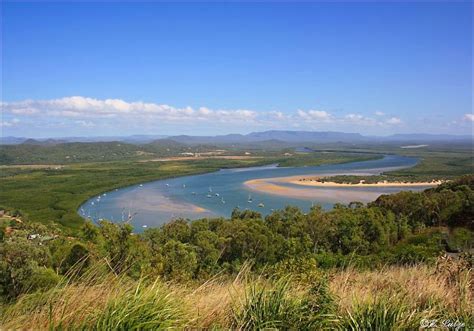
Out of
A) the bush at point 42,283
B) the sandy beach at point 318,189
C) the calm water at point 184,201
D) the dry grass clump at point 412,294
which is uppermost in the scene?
the dry grass clump at point 412,294

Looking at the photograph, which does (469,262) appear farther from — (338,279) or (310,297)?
(310,297)

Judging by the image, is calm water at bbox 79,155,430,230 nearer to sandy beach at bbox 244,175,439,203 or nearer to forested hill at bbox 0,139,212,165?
sandy beach at bbox 244,175,439,203

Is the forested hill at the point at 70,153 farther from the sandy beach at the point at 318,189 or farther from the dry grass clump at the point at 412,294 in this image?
the dry grass clump at the point at 412,294

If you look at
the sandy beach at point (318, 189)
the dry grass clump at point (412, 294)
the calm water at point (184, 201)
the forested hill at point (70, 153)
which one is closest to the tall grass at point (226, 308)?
the dry grass clump at point (412, 294)

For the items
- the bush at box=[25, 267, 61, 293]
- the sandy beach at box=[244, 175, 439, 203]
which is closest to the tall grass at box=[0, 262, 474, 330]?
the bush at box=[25, 267, 61, 293]

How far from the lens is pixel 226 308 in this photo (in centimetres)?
341

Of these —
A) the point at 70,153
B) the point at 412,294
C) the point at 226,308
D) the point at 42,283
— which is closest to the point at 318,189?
the point at 42,283

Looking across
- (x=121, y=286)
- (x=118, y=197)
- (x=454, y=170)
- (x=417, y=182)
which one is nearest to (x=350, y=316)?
(x=121, y=286)

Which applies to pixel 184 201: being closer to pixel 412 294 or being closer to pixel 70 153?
pixel 412 294

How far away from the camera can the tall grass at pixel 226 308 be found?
2.89 meters

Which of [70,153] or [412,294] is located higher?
[412,294]

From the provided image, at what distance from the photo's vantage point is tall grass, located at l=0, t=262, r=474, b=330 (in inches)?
114

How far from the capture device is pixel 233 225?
27.2 m

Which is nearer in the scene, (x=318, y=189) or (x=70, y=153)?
(x=318, y=189)
